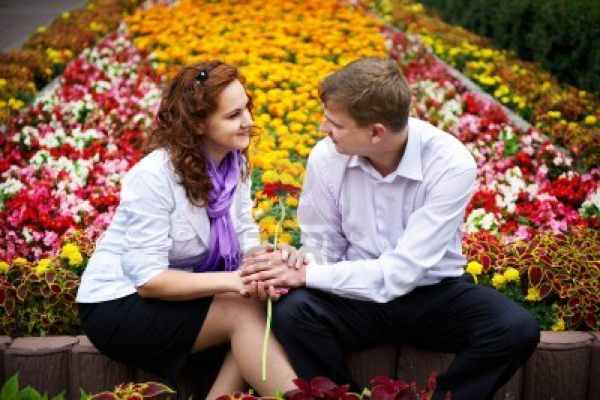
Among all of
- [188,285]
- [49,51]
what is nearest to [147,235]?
[188,285]

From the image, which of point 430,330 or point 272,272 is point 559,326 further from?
point 272,272

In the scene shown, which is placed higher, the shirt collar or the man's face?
the man's face

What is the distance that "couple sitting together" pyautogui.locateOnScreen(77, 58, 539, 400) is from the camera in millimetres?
2641

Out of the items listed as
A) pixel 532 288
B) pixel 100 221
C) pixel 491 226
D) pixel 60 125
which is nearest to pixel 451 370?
pixel 532 288

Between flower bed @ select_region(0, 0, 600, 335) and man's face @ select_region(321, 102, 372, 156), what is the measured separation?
2.44 ft

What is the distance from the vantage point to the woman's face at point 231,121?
9.12 ft

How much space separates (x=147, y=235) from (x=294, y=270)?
0.48 meters

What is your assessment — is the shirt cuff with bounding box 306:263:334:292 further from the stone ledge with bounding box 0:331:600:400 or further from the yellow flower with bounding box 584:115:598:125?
the yellow flower with bounding box 584:115:598:125

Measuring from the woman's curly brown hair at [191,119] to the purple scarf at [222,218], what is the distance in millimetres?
55

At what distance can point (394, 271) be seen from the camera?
272 centimetres

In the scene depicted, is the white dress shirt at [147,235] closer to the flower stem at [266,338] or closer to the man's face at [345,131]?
the flower stem at [266,338]

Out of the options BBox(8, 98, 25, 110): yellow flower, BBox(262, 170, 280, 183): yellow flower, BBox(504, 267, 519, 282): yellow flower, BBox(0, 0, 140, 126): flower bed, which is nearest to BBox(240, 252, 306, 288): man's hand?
BBox(504, 267, 519, 282): yellow flower

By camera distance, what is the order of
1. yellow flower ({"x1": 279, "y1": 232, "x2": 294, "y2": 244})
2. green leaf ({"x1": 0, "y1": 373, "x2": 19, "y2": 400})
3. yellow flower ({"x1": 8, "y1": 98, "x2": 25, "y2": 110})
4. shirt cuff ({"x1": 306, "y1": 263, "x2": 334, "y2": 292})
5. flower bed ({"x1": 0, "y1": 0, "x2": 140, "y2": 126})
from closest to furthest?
1. green leaf ({"x1": 0, "y1": 373, "x2": 19, "y2": 400})
2. shirt cuff ({"x1": 306, "y1": 263, "x2": 334, "y2": 292})
3. yellow flower ({"x1": 279, "y1": 232, "x2": 294, "y2": 244})
4. yellow flower ({"x1": 8, "y1": 98, "x2": 25, "y2": 110})
5. flower bed ({"x1": 0, "y1": 0, "x2": 140, "y2": 126})

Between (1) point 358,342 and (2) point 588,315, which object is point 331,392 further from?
(2) point 588,315
